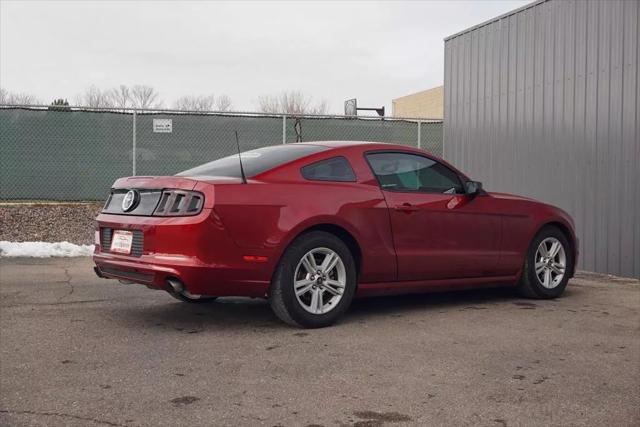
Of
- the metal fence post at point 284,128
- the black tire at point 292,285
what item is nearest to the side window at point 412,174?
the black tire at point 292,285

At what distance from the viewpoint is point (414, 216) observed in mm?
5980

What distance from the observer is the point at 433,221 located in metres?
6.11

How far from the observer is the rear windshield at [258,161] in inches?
217

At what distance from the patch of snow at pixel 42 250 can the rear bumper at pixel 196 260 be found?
229 inches

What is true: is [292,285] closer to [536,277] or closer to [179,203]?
[179,203]

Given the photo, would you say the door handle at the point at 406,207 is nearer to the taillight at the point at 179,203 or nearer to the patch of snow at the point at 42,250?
the taillight at the point at 179,203

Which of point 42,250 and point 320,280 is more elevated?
point 320,280

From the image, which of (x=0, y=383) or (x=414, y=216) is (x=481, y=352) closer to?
(x=414, y=216)

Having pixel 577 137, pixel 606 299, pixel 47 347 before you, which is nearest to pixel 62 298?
pixel 47 347

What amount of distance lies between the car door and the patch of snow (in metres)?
6.33

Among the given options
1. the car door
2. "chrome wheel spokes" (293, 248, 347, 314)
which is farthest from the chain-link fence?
"chrome wheel spokes" (293, 248, 347, 314)

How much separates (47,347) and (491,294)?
4.35m

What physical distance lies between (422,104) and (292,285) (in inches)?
1291

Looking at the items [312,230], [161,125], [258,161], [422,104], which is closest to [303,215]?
[312,230]
